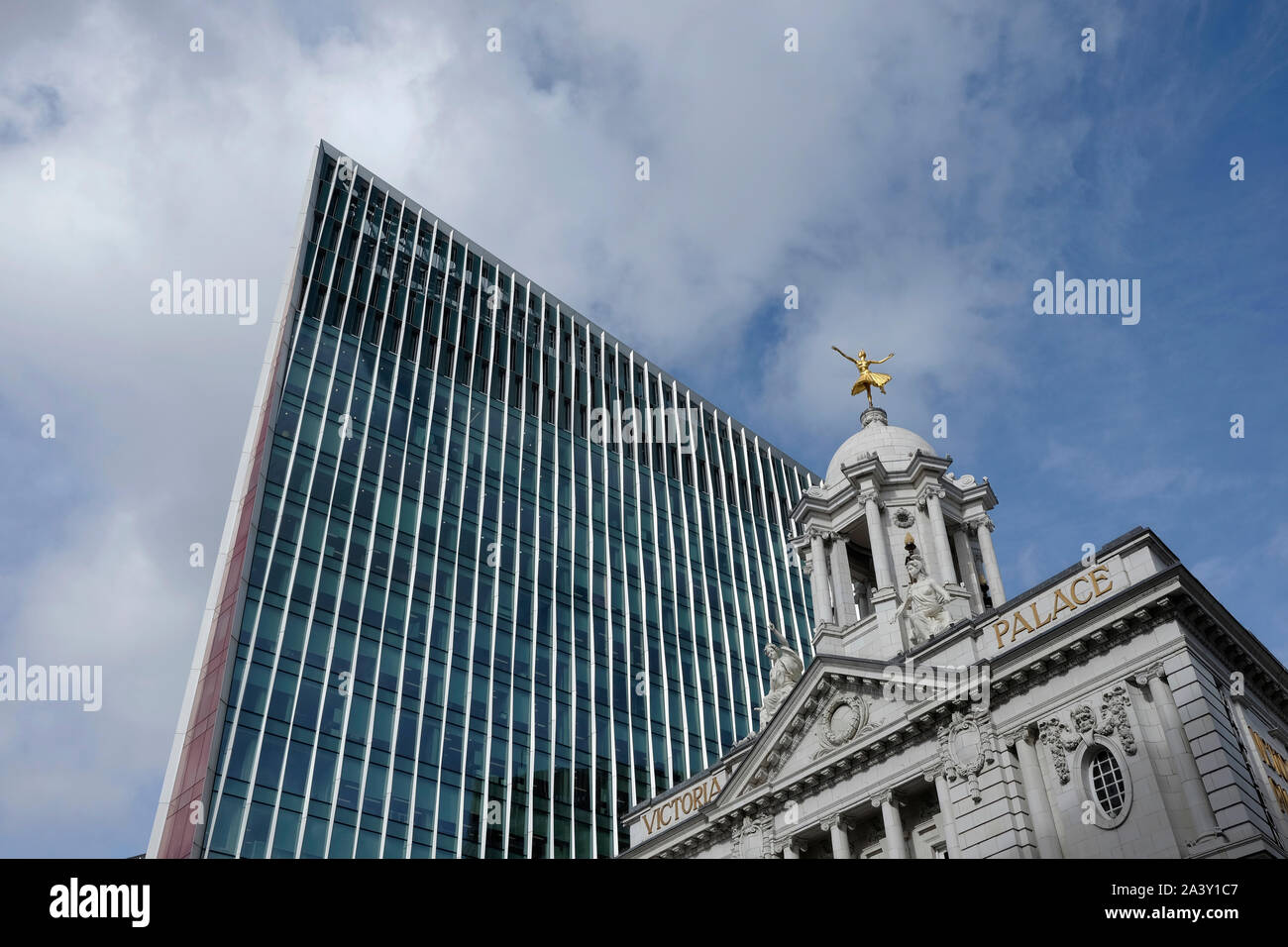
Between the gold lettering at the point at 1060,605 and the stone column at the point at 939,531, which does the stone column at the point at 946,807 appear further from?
the stone column at the point at 939,531

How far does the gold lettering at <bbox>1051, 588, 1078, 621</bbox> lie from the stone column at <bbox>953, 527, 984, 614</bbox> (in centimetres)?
1136

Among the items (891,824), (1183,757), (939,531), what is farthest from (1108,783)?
(939,531)

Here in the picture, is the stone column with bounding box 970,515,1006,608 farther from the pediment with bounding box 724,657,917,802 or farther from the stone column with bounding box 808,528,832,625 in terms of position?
the pediment with bounding box 724,657,917,802

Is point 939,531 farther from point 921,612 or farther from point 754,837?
point 754,837

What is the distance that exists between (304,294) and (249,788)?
31428 millimetres

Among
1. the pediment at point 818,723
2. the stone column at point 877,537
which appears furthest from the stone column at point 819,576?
the pediment at point 818,723

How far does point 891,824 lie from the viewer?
32750 millimetres

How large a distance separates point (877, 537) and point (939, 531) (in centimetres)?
252

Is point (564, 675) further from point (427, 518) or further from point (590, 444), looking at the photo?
point (590, 444)

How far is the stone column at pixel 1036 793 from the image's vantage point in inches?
1135

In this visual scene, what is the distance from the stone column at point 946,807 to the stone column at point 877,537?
11.4m

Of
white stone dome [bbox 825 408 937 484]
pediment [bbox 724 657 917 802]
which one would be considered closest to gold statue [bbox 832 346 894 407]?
white stone dome [bbox 825 408 937 484]
